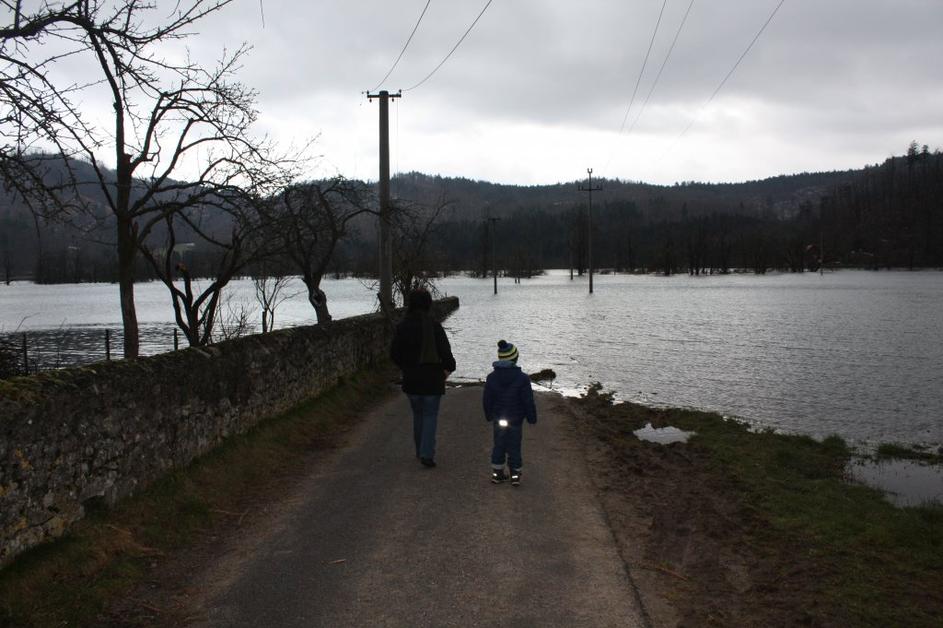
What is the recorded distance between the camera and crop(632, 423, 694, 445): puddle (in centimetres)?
1197

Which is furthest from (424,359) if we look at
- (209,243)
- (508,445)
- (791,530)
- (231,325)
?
(231,325)

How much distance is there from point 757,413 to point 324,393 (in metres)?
9.38

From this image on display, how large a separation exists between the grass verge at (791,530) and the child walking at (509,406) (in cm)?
154

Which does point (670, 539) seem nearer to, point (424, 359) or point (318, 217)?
point (424, 359)

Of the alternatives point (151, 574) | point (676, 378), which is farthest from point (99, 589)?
point (676, 378)

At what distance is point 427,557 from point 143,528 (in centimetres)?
243

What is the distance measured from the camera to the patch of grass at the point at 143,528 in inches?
175

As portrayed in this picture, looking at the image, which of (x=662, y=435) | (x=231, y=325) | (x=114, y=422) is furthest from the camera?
(x=231, y=325)

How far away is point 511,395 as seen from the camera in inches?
296

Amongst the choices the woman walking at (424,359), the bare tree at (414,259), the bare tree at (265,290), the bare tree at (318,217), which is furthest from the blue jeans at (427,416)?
the bare tree at (414,259)

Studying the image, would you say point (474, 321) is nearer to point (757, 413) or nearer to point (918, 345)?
point (918, 345)

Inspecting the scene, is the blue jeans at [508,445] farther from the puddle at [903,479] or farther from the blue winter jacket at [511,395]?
the puddle at [903,479]

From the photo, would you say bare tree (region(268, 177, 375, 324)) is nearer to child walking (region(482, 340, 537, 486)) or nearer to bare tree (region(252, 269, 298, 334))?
bare tree (region(252, 269, 298, 334))

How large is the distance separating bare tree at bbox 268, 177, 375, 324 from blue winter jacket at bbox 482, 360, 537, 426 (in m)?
7.04
